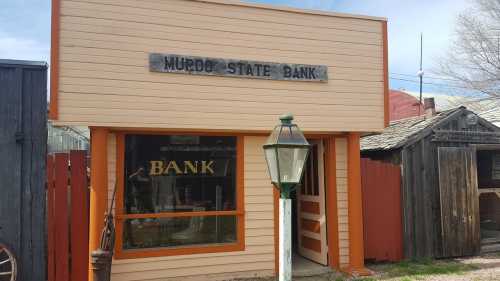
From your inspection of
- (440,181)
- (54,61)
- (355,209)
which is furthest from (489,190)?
(54,61)

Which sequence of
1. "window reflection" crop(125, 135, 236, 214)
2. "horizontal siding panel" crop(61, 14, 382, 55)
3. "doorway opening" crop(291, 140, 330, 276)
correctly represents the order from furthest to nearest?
"doorway opening" crop(291, 140, 330, 276), "window reflection" crop(125, 135, 236, 214), "horizontal siding panel" crop(61, 14, 382, 55)

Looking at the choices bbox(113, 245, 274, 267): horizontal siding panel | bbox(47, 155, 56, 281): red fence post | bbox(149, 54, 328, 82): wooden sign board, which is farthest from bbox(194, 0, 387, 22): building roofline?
bbox(113, 245, 274, 267): horizontal siding panel

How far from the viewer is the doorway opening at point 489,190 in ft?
37.0

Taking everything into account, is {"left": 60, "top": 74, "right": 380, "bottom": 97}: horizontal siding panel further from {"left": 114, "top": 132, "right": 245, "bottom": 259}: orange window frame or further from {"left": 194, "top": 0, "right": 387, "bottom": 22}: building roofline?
{"left": 194, "top": 0, "right": 387, "bottom": 22}: building roofline

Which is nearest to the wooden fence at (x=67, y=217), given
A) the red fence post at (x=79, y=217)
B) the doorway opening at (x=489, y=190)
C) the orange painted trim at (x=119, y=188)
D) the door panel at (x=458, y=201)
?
the red fence post at (x=79, y=217)

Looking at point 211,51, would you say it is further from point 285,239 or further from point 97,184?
point 285,239

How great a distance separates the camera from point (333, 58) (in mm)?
8117

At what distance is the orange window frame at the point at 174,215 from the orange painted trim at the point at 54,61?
106 cm

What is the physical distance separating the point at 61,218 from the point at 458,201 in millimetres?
7544

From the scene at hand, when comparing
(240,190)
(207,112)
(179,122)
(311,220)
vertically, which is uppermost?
(207,112)

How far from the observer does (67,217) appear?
708cm

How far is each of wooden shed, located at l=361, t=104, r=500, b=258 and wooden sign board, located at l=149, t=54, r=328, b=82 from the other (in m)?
2.75

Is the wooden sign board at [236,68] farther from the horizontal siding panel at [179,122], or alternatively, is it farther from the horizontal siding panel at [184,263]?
the horizontal siding panel at [184,263]

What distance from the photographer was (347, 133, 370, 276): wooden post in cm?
820
